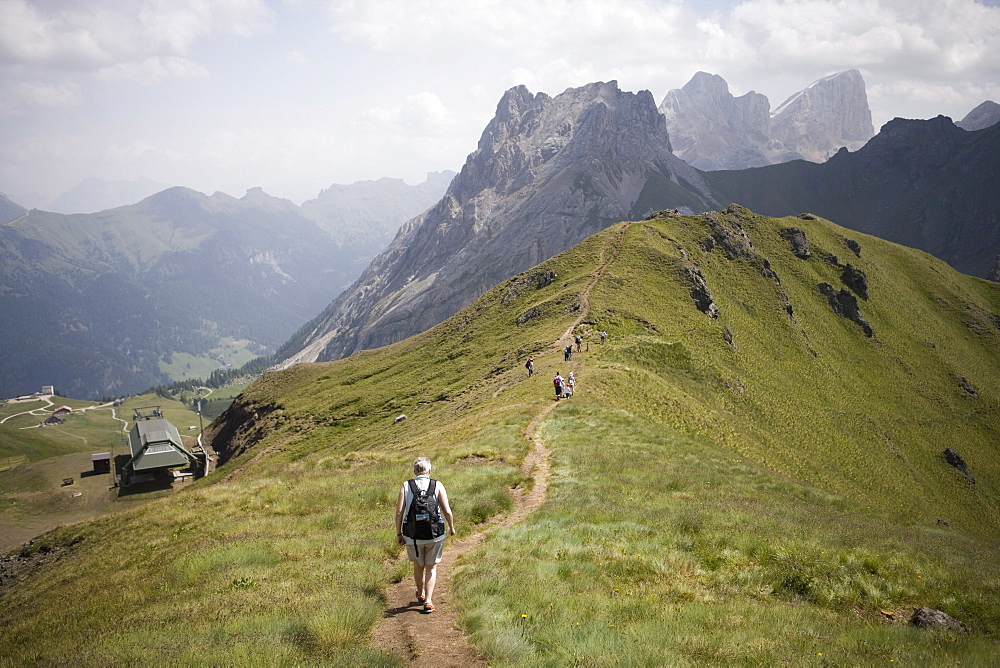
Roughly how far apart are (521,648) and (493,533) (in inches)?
301

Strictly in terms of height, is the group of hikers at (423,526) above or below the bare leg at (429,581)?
above

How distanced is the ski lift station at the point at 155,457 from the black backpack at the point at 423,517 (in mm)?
81315

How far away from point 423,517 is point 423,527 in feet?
0.69

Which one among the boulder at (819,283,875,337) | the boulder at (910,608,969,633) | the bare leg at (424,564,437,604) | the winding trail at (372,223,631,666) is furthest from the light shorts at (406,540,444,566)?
the boulder at (819,283,875,337)

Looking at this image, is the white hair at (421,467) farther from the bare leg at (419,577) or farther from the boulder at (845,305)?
the boulder at (845,305)

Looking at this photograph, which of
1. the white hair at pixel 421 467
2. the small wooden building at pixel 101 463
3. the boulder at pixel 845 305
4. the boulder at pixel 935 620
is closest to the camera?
the boulder at pixel 935 620

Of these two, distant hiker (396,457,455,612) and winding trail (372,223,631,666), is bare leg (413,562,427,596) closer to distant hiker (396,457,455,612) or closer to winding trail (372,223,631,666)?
distant hiker (396,457,455,612)

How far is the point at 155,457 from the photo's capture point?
7769 cm

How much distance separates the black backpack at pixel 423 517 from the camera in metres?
11.7

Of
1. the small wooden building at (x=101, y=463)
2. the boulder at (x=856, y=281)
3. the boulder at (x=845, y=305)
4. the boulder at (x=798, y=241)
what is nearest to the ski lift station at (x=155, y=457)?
the small wooden building at (x=101, y=463)

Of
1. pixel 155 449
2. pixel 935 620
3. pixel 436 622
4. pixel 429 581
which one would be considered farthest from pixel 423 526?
pixel 155 449

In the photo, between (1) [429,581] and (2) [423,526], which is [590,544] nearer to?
(1) [429,581]

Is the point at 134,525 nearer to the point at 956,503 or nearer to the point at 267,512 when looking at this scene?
the point at 267,512

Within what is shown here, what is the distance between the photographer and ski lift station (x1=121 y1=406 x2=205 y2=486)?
253ft
